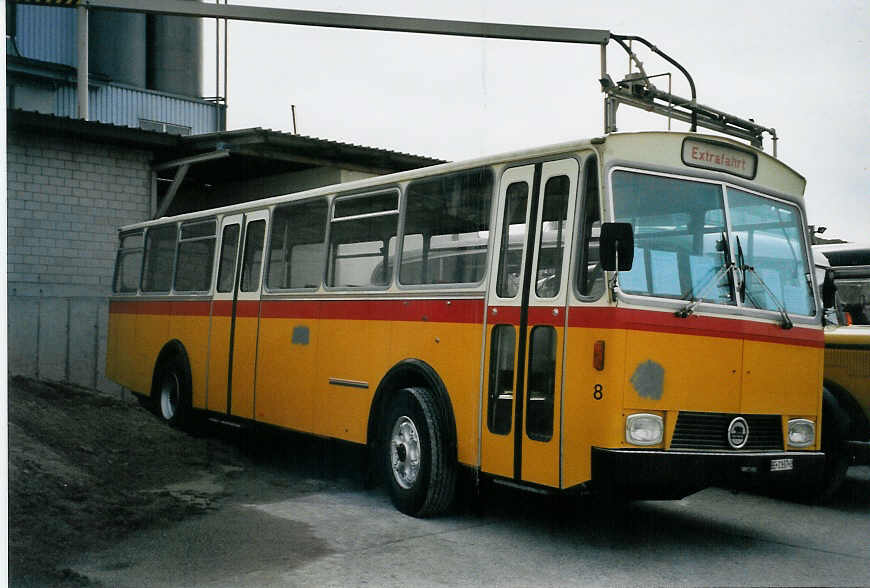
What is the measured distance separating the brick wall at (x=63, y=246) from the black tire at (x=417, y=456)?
8628 millimetres

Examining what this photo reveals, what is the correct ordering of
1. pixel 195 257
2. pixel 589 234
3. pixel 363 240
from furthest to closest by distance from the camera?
pixel 195 257
pixel 363 240
pixel 589 234

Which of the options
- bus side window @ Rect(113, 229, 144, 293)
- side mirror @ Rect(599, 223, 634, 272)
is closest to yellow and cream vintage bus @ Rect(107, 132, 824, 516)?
side mirror @ Rect(599, 223, 634, 272)

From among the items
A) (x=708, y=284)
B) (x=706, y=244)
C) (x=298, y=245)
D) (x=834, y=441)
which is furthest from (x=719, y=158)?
(x=298, y=245)

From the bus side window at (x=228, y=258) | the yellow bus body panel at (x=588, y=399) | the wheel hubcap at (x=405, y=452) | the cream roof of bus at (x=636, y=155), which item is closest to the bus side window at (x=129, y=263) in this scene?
the bus side window at (x=228, y=258)

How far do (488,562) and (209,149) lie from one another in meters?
11.6

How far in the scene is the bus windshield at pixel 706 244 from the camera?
686cm

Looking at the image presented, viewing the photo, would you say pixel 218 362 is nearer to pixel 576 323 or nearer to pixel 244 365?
pixel 244 365

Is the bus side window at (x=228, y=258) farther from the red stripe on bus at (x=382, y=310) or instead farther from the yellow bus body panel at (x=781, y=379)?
the yellow bus body panel at (x=781, y=379)

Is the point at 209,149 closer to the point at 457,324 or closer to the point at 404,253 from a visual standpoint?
the point at 404,253

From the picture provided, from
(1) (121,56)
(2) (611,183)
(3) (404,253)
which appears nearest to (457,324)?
(3) (404,253)

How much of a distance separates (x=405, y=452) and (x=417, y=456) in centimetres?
18

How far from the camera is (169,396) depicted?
42.5ft

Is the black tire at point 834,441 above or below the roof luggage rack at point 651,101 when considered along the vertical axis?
below

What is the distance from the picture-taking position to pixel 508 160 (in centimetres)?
773
